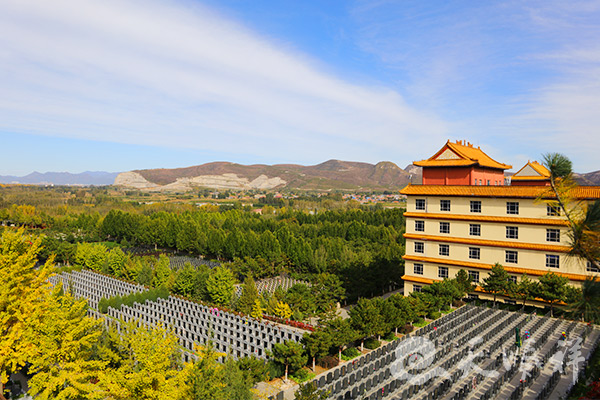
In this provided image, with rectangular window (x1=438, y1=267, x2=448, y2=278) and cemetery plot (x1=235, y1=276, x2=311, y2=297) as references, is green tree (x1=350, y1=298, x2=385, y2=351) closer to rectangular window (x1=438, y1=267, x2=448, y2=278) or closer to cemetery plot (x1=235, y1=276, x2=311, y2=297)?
rectangular window (x1=438, y1=267, x2=448, y2=278)

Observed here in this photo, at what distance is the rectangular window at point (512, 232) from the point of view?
2914cm

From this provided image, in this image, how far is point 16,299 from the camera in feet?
64.2

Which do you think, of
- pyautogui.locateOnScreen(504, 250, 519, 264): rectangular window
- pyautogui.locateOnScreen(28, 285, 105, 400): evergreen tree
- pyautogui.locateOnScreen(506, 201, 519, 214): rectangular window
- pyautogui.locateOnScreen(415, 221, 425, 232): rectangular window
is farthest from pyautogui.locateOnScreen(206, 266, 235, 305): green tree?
pyautogui.locateOnScreen(506, 201, 519, 214): rectangular window

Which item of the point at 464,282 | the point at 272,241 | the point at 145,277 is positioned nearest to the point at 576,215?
the point at 464,282

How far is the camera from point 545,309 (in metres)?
28.3

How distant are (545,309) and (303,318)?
60.9 feet

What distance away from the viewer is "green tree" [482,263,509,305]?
2784cm

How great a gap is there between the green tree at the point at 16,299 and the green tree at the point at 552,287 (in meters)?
30.3

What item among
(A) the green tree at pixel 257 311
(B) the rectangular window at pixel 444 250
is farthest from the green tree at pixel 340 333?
(B) the rectangular window at pixel 444 250

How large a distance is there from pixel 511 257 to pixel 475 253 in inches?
103

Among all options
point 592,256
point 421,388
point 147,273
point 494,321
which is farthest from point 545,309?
point 147,273

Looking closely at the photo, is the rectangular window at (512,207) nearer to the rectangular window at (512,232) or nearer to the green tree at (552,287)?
the rectangular window at (512,232)

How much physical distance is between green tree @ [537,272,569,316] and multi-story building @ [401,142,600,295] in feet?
6.14

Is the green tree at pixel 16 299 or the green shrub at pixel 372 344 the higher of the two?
the green tree at pixel 16 299
